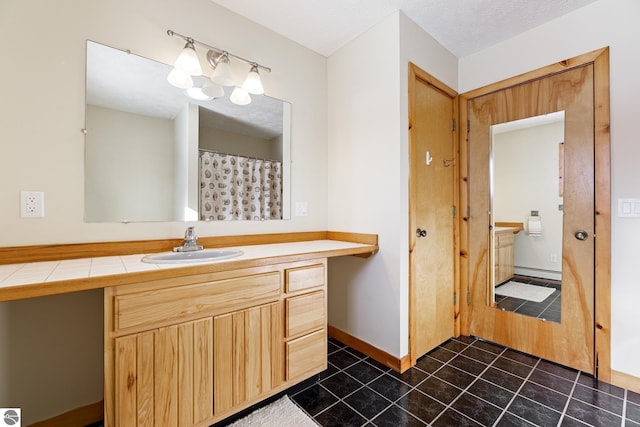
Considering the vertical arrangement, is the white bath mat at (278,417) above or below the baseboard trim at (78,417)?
below

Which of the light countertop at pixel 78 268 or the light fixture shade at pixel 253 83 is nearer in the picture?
the light countertop at pixel 78 268

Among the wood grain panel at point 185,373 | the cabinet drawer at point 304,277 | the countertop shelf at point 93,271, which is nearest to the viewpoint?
the countertop shelf at point 93,271

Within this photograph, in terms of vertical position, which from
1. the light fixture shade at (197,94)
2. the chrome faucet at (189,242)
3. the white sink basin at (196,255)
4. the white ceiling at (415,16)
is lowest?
the white sink basin at (196,255)

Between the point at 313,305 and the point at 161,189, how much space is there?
114cm

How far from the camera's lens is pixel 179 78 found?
163 centimetres

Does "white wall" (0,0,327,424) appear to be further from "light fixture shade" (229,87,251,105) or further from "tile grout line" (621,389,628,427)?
"tile grout line" (621,389,628,427)

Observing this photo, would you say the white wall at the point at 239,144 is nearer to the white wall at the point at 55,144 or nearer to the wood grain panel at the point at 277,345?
the white wall at the point at 55,144

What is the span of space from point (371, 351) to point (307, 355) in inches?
26.2

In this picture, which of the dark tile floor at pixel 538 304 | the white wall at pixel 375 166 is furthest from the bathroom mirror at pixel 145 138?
the dark tile floor at pixel 538 304

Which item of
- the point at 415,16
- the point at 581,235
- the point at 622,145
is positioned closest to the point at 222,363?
the point at 581,235

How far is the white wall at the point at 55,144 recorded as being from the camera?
1236 millimetres

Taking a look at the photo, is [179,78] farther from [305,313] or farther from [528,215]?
[528,215]

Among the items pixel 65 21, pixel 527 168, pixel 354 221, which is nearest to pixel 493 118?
pixel 527 168

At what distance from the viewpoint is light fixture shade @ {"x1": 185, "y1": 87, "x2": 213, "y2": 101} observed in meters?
1.75
